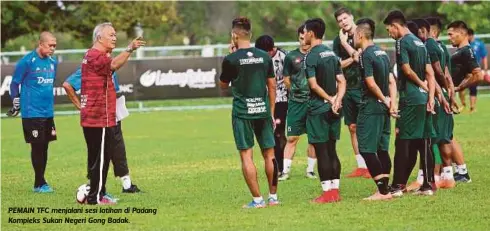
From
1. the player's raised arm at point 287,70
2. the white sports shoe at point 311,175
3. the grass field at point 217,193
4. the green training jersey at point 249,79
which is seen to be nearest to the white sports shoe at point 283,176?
the grass field at point 217,193

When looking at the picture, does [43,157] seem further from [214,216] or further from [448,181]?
[448,181]

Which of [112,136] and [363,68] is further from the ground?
[363,68]

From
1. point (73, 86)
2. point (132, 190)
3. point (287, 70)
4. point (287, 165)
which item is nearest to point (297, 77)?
point (287, 70)

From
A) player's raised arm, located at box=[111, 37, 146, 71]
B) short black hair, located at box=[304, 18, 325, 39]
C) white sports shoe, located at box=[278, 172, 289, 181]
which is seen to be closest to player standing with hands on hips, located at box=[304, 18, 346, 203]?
short black hair, located at box=[304, 18, 325, 39]

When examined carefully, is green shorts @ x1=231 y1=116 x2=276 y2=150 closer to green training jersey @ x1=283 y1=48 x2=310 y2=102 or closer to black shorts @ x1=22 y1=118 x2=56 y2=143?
green training jersey @ x1=283 y1=48 x2=310 y2=102

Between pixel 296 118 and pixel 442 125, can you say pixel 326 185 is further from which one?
pixel 296 118

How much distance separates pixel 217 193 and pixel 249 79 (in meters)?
2.31

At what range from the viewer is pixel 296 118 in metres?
16.1

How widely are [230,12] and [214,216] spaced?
61.1 meters

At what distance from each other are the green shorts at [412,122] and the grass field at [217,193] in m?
0.76

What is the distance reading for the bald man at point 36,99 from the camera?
1630 centimetres

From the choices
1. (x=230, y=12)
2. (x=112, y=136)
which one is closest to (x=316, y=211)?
(x=112, y=136)

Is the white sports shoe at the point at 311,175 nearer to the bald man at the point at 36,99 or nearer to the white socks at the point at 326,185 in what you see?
the white socks at the point at 326,185

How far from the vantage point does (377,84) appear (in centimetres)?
1389
